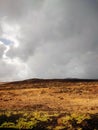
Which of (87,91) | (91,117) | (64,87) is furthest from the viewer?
(64,87)

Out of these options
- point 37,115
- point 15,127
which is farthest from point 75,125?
point 15,127

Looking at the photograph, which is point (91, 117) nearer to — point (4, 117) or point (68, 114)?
point (68, 114)

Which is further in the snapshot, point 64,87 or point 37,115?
point 64,87

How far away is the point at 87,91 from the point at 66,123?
14.7 m

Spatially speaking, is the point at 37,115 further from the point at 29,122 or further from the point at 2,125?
the point at 2,125

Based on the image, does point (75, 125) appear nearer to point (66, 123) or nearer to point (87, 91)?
point (66, 123)

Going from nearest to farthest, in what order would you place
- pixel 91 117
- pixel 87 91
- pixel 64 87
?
pixel 91 117 → pixel 87 91 → pixel 64 87

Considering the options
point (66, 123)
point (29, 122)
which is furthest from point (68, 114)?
point (29, 122)

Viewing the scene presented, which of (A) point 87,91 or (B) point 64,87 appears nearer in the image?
(A) point 87,91

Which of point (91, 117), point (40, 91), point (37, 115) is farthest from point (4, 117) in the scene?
point (40, 91)

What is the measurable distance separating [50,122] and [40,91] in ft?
48.5

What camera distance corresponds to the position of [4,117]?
610cm

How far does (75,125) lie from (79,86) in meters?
16.2

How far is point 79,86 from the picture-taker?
21875 millimetres
